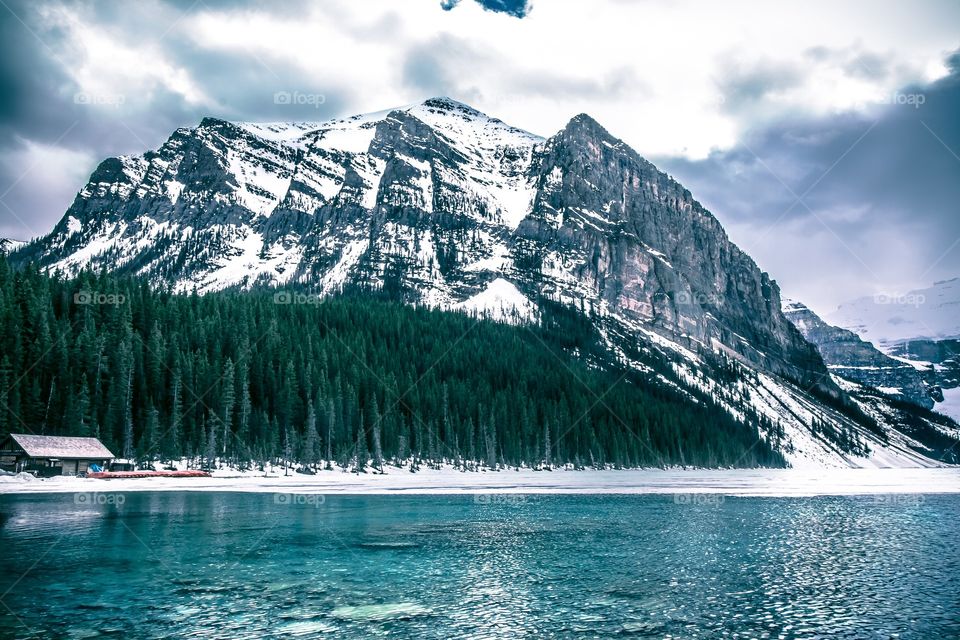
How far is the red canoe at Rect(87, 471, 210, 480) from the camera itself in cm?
7519

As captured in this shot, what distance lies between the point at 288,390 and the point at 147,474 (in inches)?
1274

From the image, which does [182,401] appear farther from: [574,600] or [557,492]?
[574,600]

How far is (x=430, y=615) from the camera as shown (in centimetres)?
1980

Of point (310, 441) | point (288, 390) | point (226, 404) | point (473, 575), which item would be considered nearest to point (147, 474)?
point (226, 404)

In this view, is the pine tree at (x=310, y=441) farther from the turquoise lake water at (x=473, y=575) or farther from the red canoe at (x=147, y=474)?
the turquoise lake water at (x=473, y=575)

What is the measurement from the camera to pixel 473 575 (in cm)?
2562

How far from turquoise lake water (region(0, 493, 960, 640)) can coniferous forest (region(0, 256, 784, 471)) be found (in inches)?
1846

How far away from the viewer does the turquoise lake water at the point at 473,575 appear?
18.6 meters

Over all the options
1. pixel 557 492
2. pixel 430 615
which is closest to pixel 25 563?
pixel 430 615

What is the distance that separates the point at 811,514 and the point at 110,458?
74107 millimetres

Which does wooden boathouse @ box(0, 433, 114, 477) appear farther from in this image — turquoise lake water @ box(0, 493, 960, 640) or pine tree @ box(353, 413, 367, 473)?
pine tree @ box(353, 413, 367, 473)

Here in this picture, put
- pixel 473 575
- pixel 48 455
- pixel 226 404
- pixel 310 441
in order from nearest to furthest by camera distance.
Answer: pixel 473 575 < pixel 48 455 < pixel 226 404 < pixel 310 441

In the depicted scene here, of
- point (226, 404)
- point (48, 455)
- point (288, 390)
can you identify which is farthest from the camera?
point (288, 390)

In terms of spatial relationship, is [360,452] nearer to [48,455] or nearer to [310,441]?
[310,441]
